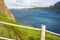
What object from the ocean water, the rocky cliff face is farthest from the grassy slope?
the ocean water

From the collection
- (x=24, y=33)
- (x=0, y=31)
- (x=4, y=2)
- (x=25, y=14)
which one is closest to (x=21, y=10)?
(x=25, y=14)

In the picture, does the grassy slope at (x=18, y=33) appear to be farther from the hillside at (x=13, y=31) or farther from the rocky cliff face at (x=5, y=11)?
the rocky cliff face at (x=5, y=11)

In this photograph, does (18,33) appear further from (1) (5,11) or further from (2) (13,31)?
(1) (5,11)

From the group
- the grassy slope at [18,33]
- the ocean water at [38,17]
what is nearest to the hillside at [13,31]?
the grassy slope at [18,33]

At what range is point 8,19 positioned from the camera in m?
4.96

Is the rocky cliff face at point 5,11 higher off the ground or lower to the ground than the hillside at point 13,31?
higher

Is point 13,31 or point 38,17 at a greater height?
point 38,17

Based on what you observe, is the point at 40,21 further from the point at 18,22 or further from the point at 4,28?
the point at 4,28

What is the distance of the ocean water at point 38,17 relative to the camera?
515 centimetres

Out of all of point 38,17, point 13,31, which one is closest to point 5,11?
point 38,17

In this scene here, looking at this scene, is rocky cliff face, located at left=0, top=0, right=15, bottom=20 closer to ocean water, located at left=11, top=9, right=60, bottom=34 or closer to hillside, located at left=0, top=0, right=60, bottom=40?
hillside, located at left=0, top=0, right=60, bottom=40

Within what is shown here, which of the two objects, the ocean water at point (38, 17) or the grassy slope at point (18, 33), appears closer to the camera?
the grassy slope at point (18, 33)

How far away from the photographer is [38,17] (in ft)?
17.2

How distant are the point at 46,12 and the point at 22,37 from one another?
122 cm
